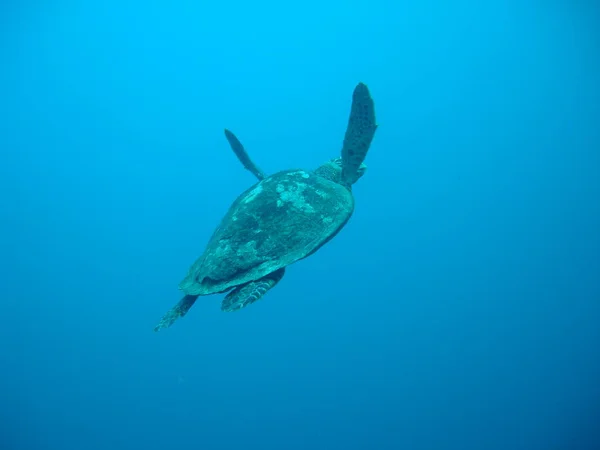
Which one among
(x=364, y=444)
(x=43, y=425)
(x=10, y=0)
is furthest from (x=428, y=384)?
(x=10, y=0)

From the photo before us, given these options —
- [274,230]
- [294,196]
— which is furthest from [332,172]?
[274,230]

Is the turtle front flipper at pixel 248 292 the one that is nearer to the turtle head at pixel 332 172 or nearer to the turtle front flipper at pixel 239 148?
the turtle head at pixel 332 172

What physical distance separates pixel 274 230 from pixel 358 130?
1887 mm

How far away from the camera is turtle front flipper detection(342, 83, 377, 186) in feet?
14.2

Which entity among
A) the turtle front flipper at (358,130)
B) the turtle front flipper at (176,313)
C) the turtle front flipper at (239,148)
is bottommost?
the turtle front flipper at (176,313)

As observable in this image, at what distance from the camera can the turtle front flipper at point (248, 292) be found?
3307mm

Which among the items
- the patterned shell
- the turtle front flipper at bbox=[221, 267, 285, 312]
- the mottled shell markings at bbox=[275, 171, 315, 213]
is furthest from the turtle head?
the turtle front flipper at bbox=[221, 267, 285, 312]

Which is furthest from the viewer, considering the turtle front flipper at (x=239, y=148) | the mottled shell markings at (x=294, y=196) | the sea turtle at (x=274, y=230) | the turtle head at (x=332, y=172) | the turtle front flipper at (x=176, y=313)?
the turtle front flipper at (x=239, y=148)

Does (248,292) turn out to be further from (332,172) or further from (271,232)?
(332,172)

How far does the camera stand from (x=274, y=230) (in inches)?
158

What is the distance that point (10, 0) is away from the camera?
3122 cm

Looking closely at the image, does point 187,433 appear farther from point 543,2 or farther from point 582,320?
point 543,2

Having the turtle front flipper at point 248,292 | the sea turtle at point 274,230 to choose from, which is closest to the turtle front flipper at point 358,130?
the sea turtle at point 274,230

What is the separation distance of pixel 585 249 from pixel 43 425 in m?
45.0
